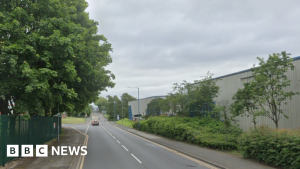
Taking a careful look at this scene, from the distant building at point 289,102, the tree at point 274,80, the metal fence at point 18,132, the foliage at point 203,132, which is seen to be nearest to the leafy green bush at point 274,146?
the tree at point 274,80

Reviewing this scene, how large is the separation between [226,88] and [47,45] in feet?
58.1

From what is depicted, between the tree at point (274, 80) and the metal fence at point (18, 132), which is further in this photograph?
the tree at point (274, 80)

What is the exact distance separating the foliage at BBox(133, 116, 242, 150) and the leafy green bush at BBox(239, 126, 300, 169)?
349 cm

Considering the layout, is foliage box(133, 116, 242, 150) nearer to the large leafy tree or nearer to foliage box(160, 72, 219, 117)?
foliage box(160, 72, 219, 117)

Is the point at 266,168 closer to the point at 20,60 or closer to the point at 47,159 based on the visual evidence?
the point at 47,159

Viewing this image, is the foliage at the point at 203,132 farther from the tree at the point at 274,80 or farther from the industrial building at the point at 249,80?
the tree at the point at 274,80

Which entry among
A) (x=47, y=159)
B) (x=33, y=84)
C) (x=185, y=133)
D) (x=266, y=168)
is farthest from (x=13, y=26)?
→ (x=185, y=133)

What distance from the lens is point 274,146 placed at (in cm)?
1227

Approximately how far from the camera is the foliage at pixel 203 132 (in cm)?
1853

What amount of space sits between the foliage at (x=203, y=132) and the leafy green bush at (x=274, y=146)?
3.49 metres

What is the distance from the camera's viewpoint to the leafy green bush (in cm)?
1094

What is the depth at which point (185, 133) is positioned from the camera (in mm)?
23234

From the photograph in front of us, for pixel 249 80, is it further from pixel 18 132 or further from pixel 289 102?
pixel 18 132

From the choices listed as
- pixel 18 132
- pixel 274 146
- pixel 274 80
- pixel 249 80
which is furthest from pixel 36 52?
pixel 249 80
